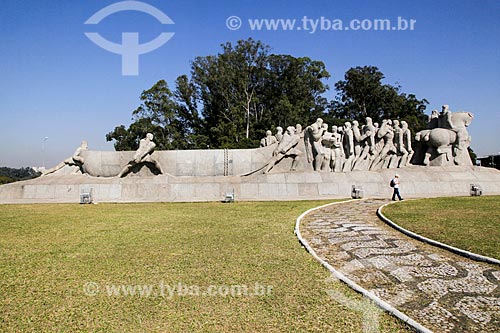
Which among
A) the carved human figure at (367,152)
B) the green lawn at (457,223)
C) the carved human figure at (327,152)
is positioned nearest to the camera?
the green lawn at (457,223)

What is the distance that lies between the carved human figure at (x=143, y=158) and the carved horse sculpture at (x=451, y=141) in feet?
38.9

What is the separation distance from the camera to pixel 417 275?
4.18m

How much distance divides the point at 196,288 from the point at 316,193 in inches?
408

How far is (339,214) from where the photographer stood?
907 cm

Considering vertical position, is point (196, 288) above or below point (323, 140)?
below

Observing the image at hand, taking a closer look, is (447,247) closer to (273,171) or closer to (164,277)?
(164,277)

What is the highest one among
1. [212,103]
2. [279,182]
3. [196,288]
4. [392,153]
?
[212,103]

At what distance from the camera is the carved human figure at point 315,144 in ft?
46.2

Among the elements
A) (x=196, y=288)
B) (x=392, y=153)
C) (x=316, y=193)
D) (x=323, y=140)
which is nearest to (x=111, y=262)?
(x=196, y=288)

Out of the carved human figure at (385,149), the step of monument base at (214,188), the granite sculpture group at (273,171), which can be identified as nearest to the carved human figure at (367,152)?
the granite sculpture group at (273,171)

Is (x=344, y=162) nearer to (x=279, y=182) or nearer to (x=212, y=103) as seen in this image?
(x=279, y=182)

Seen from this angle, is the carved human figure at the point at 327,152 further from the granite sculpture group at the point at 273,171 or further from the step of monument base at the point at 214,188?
the step of monument base at the point at 214,188

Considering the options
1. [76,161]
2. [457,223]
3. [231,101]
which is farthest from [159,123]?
[457,223]

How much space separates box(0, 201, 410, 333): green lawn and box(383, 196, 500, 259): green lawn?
8.27ft
